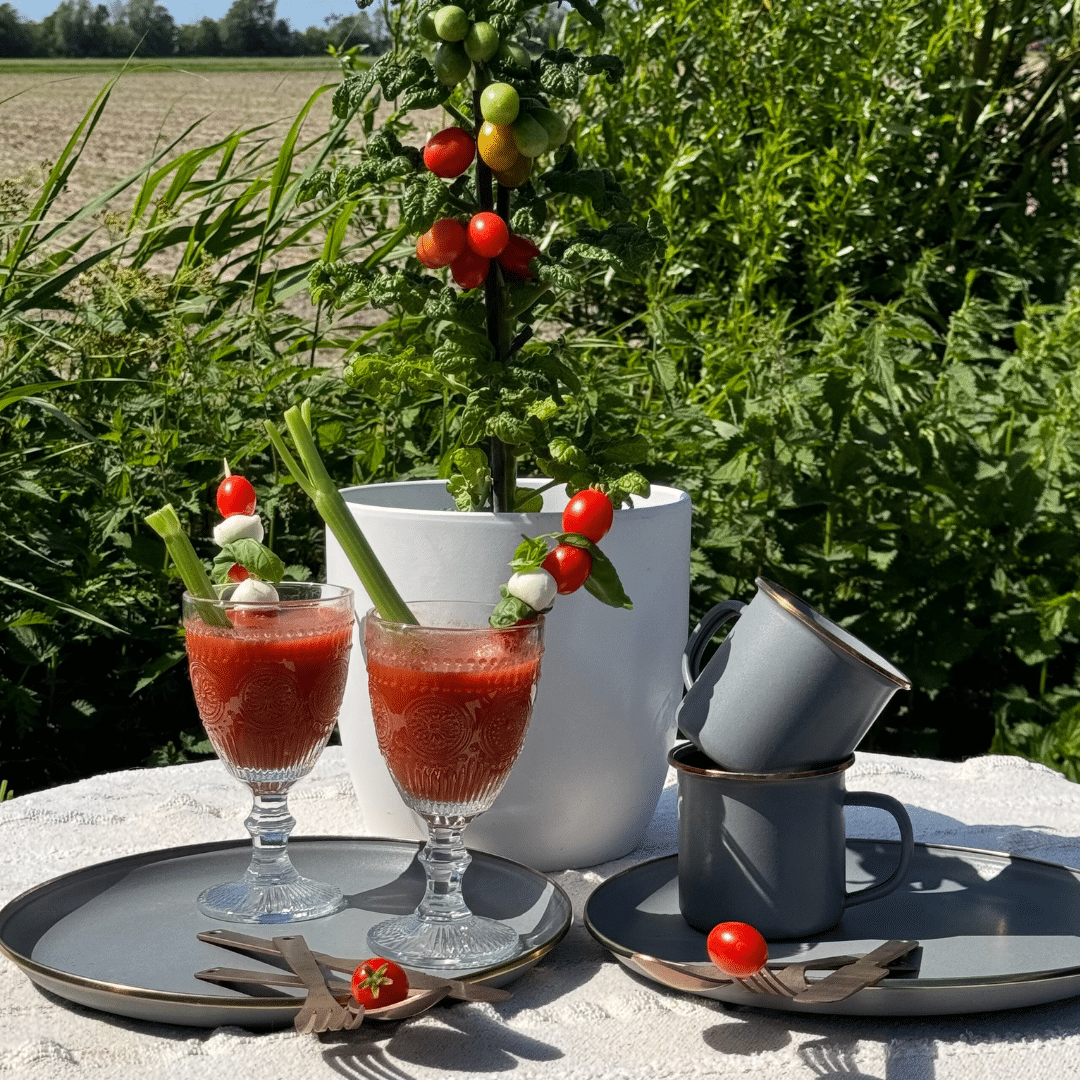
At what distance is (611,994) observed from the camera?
2.80ft

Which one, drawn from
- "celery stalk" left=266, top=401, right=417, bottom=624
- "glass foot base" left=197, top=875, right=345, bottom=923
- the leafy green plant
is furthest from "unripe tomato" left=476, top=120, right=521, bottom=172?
"glass foot base" left=197, top=875, right=345, bottom=923

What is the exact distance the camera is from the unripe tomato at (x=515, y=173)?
100 cm

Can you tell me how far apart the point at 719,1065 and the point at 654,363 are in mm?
1421

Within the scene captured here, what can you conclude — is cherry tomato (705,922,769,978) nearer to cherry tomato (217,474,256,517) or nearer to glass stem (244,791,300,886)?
glass stem (244,791,300,886)

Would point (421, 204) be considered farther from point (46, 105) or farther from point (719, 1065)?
point (46, 105)

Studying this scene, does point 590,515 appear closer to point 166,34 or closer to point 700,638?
point 700,638

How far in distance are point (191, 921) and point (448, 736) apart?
0.25 meters

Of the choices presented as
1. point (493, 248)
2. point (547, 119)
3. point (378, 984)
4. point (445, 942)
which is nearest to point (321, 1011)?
point (378, 984)

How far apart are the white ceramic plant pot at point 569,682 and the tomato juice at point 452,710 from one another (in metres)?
0.14

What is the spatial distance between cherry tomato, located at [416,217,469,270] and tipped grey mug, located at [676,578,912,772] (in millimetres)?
347

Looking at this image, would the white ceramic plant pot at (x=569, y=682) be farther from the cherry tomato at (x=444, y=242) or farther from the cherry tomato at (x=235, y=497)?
the cherry tomato at (x=444, y=242)

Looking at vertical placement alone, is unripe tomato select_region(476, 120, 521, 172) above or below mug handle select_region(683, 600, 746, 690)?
above

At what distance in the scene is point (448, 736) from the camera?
2.88 feet

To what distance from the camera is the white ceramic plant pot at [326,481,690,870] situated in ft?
3.37
